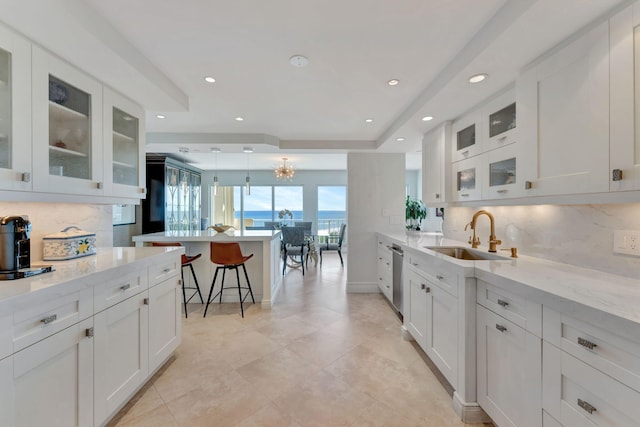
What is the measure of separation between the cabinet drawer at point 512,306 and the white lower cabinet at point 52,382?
216 centimetres

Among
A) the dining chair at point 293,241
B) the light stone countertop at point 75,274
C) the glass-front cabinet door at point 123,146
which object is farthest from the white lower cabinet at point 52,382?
the dining chair at point 293,241

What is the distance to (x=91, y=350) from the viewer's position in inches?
53.2

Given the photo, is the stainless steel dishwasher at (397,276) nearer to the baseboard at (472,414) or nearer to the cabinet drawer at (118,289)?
the baseboard at (472,414)

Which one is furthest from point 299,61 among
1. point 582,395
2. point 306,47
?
point 582,395

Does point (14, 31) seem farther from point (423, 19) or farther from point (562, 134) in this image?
point (562, 134)

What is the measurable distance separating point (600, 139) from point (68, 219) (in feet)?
11.1

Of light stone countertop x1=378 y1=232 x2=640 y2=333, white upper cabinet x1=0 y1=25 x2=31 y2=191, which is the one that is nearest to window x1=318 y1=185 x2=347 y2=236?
light stone countertop x1=378 y1=232 x2=640 y2=333

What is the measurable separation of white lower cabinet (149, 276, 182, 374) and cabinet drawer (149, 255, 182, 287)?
42 mm

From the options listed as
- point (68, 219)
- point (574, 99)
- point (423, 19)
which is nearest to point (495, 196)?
point (574, 99)

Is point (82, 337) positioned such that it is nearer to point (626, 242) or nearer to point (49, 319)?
point (49, 319)

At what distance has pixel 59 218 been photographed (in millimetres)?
1934

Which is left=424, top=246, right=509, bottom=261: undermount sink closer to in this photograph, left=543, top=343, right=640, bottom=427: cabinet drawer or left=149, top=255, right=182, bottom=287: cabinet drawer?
left=543, top=343, right=640, bottom=427: cabinet drawer

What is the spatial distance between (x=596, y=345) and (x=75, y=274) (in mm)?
2298

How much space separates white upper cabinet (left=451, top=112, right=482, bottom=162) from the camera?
7.41ft
